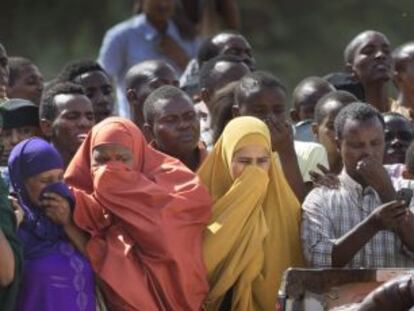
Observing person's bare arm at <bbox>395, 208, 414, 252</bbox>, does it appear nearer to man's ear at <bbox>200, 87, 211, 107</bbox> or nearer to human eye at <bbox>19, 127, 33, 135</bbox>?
human eye at <bbox>19, 127, 33, 135</bbox>

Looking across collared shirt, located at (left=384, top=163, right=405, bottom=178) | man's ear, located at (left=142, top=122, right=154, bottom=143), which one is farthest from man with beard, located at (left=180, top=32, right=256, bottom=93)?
collared shirt, located at (left=384, top=163, right=405, bottom=178)

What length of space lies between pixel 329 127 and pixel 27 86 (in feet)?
6.04

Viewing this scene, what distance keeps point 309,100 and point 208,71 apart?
624 millimetres

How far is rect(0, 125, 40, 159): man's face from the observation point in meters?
10.5

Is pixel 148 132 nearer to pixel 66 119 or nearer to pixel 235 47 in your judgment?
pixel 66 119

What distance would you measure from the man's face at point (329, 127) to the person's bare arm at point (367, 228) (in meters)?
1.40

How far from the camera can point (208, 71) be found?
12148 millimetres

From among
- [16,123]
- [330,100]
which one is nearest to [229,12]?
[330,100]

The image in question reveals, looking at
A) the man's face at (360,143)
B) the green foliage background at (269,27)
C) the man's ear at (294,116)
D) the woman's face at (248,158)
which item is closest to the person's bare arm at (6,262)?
the woman's face at (248,158)

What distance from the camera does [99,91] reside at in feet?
38.5

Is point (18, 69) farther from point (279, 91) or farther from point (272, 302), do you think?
point (272, 302)

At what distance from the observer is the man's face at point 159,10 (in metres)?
14.7

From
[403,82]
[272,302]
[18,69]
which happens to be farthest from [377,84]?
[272,302]

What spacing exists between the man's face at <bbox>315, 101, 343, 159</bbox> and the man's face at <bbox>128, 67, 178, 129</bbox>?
109 cm
